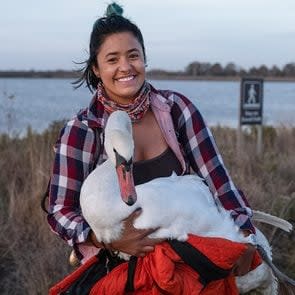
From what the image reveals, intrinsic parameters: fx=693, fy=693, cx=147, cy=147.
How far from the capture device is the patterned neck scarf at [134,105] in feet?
10.0

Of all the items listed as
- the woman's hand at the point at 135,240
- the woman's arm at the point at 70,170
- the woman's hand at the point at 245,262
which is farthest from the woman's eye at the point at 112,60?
the woman's hand at the point at 245,262

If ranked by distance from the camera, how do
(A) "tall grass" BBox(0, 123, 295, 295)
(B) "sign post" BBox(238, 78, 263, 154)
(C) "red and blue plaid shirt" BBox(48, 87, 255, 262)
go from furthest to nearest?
(B) "sign post" BBox(238, 78, 263, 154) → (A) "tall grass" BBox(0, 123, 295, 295) → (C) "red and blue plaid shirt" BBox(48, 87, 255, 262)

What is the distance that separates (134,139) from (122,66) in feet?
1.07

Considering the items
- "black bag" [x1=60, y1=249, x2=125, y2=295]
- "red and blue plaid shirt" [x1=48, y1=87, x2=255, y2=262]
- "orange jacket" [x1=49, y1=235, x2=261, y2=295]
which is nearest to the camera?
"orange jacket" [x1=49, y1=235, x2=261, y2=295]

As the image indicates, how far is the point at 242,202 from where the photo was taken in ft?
10.2

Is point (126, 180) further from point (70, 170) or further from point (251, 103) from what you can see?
point (251, 103)

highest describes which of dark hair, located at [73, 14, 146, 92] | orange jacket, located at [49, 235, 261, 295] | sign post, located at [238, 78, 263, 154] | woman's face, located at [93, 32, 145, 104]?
dark hair, located at [73, 14, 146, 92]

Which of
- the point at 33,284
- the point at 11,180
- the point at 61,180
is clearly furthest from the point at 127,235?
the point at 11,180

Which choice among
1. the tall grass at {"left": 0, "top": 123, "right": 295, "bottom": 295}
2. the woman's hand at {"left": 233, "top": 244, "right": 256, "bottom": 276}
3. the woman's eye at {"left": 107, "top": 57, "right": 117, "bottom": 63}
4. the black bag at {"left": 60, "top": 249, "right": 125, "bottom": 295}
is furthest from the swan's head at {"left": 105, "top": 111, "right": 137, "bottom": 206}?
the tall grass at {"left": 0, "top": 123, "right": 295, "bottom": 295}

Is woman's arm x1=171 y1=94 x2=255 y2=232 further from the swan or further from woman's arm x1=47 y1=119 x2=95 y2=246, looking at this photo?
woman's arm x1=47 y1=119 x2=95 y2=246

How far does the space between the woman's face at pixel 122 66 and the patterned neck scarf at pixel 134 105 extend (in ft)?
0.10

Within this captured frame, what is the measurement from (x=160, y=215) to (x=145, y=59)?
0.84 metres

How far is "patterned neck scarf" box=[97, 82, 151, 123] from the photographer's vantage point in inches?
120

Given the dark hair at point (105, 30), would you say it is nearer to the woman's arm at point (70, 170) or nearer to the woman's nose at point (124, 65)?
the woman's nose at point (124, 65)
